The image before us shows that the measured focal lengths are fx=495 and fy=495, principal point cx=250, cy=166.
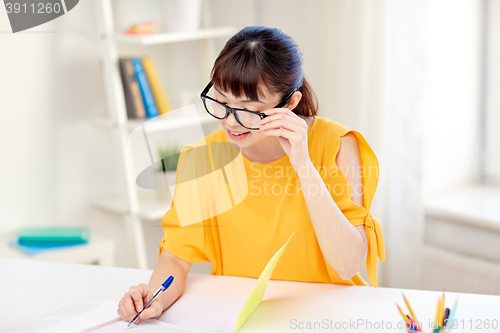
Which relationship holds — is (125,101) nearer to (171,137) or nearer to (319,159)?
(171,137)

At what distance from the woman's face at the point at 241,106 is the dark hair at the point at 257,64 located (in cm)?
1

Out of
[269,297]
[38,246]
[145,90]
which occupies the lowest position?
[38,246]

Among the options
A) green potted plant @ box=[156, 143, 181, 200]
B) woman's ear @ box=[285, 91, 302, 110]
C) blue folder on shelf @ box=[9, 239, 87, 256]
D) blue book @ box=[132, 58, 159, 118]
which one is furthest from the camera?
blue book @ box=[132, 58, 159, 118]

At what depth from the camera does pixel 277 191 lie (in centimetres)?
118

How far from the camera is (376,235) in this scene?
1.07 meters

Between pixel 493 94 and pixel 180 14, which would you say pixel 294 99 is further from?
pixel 493 94

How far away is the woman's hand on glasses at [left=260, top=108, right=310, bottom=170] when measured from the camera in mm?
990

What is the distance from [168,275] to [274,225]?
28 cm

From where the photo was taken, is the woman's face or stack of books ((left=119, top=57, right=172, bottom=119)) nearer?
the woman's face

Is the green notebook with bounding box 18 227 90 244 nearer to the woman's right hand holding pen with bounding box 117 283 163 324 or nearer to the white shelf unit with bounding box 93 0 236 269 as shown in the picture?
the white shelf unit with bounding box 93 0 236 269

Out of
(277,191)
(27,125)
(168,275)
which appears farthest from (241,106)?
(27,125)

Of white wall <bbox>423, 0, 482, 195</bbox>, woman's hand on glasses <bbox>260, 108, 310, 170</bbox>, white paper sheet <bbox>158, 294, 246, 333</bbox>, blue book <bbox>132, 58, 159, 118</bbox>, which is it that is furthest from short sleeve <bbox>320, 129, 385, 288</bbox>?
blue book <bbox>132, 58, 159, 118</bbox>

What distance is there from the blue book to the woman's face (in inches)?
39.7

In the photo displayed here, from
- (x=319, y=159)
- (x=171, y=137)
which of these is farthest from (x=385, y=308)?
(x=171, y=137)
